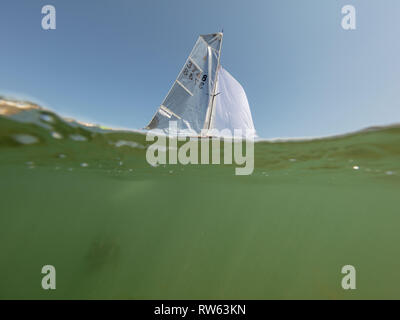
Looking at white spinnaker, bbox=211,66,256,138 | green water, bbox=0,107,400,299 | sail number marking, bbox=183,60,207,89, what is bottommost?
green water, bbox=0,107,400,299

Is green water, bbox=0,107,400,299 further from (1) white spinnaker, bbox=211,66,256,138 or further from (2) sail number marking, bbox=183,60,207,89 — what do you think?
(2) sail number marking, bbox=183,60,207,89

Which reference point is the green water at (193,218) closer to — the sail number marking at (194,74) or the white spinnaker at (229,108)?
the white spinnaker at (229,108)

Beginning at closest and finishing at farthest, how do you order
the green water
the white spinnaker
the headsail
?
the green water, the headsail, the white spinnaker

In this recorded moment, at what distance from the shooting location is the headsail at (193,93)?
35.6ft

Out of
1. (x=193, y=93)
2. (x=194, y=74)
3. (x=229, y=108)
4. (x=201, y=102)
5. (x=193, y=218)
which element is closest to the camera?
(x=194, y=74)

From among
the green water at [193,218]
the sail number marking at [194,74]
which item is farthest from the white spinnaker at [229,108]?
the green water at [193,218]

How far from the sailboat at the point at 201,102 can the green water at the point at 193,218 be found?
10.2 feet

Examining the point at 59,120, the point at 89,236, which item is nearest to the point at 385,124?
the point at 59,120

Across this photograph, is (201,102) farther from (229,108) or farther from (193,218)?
(193,218)

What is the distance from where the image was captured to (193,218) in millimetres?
16531

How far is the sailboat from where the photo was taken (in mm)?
10867

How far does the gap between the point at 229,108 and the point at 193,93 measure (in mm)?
2685

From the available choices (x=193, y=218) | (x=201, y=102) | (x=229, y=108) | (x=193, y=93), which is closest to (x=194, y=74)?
(x=193, y=93)

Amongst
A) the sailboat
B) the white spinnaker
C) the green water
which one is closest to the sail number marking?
the sailboat
